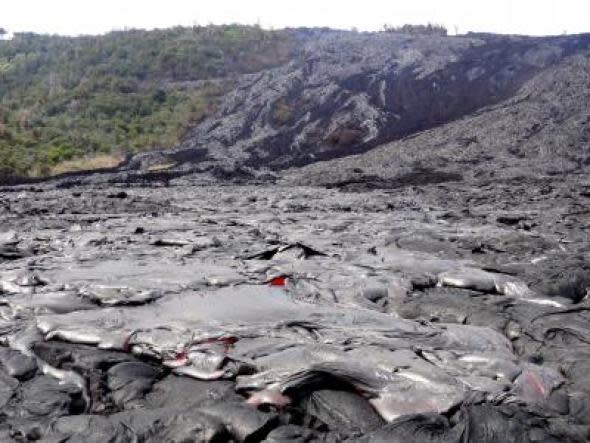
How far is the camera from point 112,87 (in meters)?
48.8

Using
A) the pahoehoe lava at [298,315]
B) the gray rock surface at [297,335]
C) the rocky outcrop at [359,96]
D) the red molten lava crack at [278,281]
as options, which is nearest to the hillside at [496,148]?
the rocky outcrop at [359,96]

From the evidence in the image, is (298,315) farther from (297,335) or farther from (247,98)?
(247,98)

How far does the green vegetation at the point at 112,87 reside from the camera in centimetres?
3588

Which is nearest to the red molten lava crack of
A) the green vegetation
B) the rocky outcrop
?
the rocky outcrop

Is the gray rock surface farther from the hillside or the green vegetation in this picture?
the green vegetation

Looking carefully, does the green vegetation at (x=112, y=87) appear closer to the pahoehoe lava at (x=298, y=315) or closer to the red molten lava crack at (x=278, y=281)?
the pahoehoe lava at (x=298, y=315)

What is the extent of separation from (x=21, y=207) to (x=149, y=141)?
22.6 m

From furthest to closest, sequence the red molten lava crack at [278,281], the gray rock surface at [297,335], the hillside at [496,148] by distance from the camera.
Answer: the hillside at [496,148] → the red molten lava crack at [278,281] → the gray rock surface at [297,335]

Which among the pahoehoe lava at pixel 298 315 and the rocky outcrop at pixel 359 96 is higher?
the rocky outcrop at pixel 359 96

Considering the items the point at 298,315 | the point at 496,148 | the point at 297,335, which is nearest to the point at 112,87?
the point at 496,148

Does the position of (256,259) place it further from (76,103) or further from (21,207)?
(76,103)

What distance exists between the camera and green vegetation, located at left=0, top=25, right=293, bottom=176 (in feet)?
118

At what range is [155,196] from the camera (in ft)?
60.4

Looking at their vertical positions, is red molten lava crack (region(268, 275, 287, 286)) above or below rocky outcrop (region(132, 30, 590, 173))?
below
